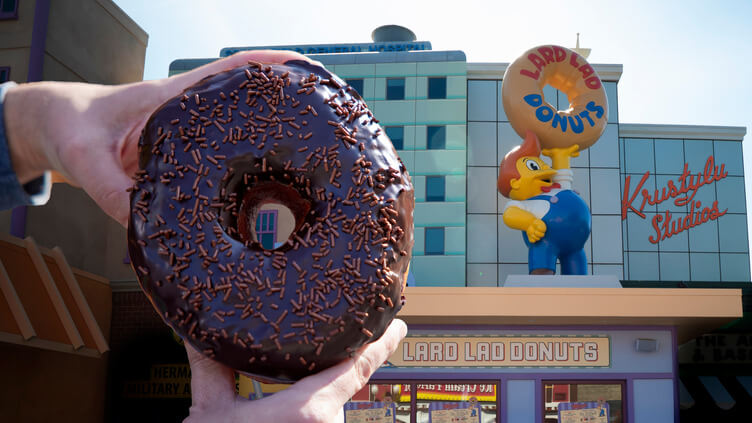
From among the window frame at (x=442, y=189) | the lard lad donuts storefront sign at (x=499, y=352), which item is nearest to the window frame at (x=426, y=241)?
the window frame at (x=442, y=189)

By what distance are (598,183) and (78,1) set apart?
17.3 meters

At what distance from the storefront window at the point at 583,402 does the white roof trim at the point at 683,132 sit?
1568 centimetres

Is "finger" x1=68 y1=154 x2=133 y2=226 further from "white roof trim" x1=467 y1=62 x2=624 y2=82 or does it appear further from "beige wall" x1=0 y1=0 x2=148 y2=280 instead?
"white roof trim" x1=467 y1=62 x2=624 y2=82

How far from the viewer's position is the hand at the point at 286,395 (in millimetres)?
2168

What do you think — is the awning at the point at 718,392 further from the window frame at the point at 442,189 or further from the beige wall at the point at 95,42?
the beige wall at the point at 95,42

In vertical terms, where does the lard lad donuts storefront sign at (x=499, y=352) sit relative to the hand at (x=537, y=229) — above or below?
below

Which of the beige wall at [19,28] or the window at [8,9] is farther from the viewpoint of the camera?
the window at [8,9]

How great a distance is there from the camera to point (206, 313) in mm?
2217

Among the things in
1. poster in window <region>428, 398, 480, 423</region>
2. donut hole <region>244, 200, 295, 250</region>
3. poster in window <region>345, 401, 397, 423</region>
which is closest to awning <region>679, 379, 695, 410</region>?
poster in window <region>428, 398, 480, 423</region>

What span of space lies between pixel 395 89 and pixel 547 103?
40.7 feet

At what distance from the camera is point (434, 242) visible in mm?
23172

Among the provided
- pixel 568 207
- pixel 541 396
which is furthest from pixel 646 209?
pixel 541 396

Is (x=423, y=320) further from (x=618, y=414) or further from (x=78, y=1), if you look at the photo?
(x=78, y=1)

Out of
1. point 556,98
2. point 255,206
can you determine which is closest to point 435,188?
point 556,98
